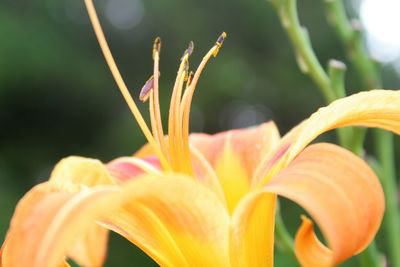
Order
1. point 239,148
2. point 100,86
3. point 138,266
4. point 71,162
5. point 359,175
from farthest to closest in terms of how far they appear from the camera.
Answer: point 100,86
point 138,266
point 239,148
point 71,162
point 359,175

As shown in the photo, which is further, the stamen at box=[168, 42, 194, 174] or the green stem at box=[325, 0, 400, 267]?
the green stem at box=[325, 0, 400, 267]

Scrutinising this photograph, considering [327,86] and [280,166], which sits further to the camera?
[327,86]

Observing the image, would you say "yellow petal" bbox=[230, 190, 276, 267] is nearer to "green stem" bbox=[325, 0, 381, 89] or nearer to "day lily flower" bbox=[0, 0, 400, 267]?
"day lily flower" bbox=[0, 0, 400, 267]

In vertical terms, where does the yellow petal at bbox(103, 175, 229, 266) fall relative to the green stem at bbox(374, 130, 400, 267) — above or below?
above

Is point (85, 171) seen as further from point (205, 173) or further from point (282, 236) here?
point (282, 236)

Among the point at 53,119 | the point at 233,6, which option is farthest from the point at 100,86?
the point at 233,6

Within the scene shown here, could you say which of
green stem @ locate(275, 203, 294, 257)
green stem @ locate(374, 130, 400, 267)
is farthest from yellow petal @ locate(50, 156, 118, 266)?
green stem @ locate(374, 130, 400, 267)

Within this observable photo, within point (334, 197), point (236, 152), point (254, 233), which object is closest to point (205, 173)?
point (236, 152)

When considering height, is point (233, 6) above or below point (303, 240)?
below

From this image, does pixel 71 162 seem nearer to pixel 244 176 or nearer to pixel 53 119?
pixel 244 176
